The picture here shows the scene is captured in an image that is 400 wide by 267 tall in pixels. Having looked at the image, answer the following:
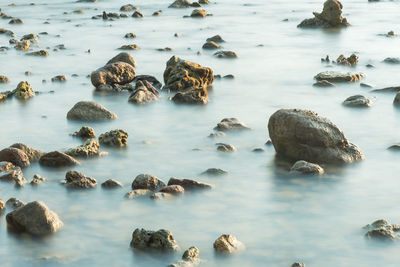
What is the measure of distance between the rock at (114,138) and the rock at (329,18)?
1416cm

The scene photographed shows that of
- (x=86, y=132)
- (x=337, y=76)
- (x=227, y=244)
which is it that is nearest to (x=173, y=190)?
(x=227, y=244)

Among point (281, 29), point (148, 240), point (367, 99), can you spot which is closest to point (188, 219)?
point (148, 240)

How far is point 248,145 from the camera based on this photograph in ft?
33.8

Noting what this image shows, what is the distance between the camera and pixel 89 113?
1173cm

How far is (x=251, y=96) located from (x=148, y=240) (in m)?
7.05

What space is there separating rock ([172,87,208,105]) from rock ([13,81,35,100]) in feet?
8.71

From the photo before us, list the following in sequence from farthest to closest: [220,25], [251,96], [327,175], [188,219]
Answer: [220,25] → [251,96] → [327,175] → [188,219]

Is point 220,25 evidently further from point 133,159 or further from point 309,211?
point 309,211

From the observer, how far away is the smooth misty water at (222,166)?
22.8ft

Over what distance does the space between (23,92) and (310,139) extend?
6.26 metres

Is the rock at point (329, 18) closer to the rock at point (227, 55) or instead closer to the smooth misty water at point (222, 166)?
the smooth misty water at point (222, 166)

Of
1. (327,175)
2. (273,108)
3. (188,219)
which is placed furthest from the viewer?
(273,108)

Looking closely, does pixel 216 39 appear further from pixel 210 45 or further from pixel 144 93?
pixel 144 93

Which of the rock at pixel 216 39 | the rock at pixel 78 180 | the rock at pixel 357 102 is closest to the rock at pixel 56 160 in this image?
the rock at pixel 78 180
